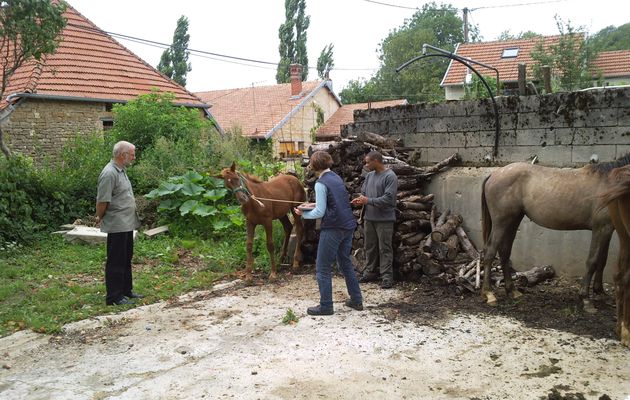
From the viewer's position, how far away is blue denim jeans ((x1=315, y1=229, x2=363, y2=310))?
5.93 m

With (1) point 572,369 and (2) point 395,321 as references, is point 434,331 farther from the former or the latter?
(1) point 572,369

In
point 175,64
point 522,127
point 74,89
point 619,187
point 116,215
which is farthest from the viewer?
point 175,64

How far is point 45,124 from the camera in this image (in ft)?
48.4

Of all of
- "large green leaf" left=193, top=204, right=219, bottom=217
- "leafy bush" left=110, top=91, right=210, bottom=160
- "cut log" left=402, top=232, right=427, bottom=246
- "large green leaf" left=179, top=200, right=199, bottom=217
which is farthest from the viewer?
"leafy bush" left=110, top=91, right=210, bottom=160

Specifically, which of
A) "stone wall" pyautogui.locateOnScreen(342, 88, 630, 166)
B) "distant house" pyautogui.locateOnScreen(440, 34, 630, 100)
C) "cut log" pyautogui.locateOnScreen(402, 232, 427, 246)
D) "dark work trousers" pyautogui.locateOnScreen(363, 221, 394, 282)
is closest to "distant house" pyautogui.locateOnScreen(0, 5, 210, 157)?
"stone wall" pyautogui.locateOnScreen(342, 88, 630, 166)

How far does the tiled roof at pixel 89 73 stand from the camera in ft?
49.1

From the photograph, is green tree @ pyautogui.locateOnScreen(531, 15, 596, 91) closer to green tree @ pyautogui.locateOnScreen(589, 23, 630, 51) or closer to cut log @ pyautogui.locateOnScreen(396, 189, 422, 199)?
green tree @ pyautogui.locateOnScreen(589, 23, 630, 51)

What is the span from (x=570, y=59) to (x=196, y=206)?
1915 cm

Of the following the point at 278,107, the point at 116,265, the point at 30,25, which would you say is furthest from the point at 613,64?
the point at 116,265

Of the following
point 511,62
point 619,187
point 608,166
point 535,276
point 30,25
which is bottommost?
point 535,276

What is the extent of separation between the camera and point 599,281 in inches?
237

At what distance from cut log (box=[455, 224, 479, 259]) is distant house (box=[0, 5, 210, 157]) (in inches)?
416

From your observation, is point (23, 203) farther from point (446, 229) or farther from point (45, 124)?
point (446, 229)

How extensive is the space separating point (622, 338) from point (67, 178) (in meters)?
10.3
